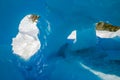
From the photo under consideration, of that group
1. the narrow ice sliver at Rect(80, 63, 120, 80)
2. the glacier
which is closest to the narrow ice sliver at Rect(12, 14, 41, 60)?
the glacier

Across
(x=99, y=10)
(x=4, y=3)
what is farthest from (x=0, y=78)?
(x=99, y=10)

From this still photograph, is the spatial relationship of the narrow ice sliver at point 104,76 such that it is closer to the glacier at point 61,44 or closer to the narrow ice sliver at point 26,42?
the glacier at point 61,44

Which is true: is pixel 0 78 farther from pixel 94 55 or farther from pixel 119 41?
pixel 119 41

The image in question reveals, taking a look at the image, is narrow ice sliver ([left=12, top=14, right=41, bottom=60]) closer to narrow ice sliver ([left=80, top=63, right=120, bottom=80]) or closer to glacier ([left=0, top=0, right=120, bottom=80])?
glacier ([left=0, top=0, right=120, bottom=80])

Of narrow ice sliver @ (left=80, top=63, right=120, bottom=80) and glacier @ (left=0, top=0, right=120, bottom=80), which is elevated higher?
glacier @ (left=0, top=0, right=120, bottom=80)

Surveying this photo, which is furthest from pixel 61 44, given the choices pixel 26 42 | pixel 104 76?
pixel 26 42

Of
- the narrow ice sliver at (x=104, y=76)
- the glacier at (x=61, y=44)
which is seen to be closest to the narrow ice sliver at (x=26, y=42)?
the glacier at (x=61, y=44)
